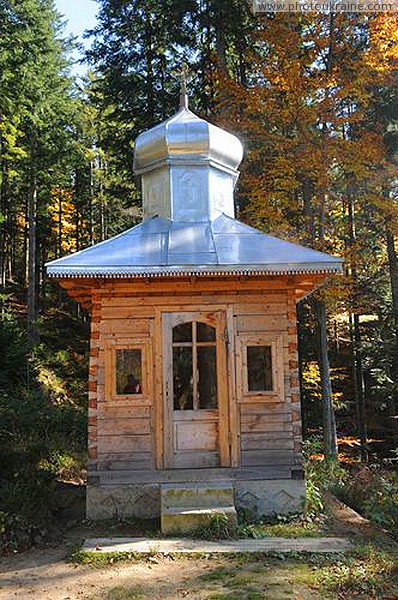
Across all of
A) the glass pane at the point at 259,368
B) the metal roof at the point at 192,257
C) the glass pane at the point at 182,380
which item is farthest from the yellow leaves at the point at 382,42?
the glass pane at the point at 182,380

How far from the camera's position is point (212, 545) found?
6883 mm

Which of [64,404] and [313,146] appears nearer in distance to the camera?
[313,146]

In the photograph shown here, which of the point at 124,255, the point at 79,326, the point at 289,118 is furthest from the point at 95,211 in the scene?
the point at 124,255

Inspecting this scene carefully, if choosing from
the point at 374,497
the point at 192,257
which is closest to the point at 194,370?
the point at 192,257

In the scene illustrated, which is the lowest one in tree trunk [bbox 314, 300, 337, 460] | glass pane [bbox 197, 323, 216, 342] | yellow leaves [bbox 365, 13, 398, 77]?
tree trunk [bbox 314, 300, 337, 460]

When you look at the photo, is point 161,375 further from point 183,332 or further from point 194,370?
point 183,332

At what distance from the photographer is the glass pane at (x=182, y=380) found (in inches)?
341

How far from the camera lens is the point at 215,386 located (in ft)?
28.6

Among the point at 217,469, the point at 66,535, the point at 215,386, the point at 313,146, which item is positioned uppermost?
the point at 313,146

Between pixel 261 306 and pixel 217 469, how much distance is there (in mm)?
2533

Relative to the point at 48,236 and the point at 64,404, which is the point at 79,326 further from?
the point at 64,404

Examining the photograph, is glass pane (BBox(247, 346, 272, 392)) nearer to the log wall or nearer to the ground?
the log wall

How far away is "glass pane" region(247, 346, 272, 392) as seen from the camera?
344 inches

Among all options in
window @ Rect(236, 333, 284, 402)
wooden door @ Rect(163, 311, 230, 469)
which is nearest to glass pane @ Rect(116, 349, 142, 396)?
wooden door @ Rect(163, 311, 230, 469)
